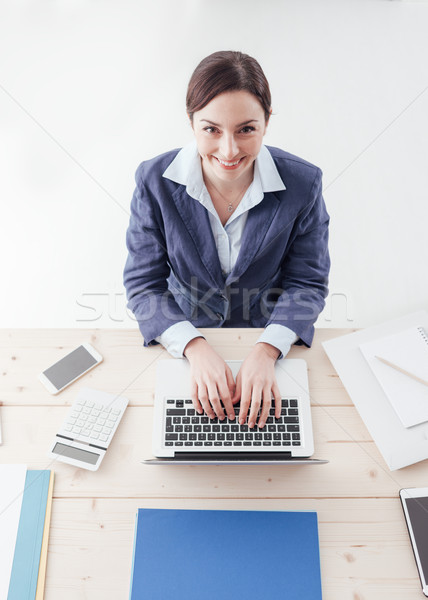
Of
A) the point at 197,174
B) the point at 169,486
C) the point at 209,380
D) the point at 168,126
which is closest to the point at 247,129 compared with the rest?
the point at 197,174

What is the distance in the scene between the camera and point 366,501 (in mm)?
1000

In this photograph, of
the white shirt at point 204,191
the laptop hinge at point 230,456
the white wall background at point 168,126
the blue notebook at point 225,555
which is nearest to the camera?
the blue notebook at point 225,555

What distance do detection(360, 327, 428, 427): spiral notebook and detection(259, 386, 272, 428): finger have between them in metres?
0.26

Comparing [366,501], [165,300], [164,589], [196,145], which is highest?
[196,145]

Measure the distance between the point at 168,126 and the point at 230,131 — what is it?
1.69 metres

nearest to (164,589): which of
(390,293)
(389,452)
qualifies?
(389,452)

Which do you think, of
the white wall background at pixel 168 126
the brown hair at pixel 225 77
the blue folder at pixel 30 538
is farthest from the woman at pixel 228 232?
the white wall background at pixel 168 126

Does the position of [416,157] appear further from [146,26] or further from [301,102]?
[146,26]

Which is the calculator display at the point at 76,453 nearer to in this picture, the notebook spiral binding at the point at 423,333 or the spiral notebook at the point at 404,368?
the spiral notebook at the point at 404,368

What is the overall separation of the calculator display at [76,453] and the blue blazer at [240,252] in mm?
285

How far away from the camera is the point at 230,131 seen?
1.02 metres

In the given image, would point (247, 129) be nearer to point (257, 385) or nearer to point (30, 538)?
point (257, 385)

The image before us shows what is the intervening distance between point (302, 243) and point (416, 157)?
151 cm

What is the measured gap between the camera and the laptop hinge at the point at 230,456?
1016 mm
